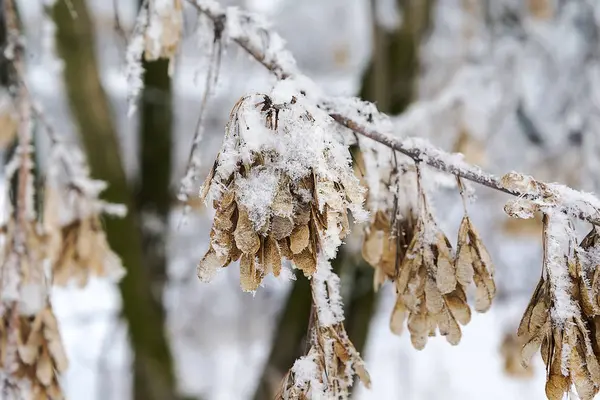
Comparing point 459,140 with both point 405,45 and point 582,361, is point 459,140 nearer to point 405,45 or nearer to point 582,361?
point 405,45

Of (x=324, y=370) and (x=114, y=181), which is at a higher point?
(x=114, y=181)

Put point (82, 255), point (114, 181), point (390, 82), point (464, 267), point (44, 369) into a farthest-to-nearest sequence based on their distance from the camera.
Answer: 1. point (390, 82)
2. point (114, 181)
3. point (82, 255)
4. point (44, 369)
5. point (464, 267)

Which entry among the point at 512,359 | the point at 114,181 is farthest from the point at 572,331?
the point at 512,359

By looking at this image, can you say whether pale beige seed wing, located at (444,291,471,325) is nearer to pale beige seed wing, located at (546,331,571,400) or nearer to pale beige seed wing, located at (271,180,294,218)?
pale beige seed wing, located at (546,331,571,400)

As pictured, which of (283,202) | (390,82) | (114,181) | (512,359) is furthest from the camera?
(512,359)

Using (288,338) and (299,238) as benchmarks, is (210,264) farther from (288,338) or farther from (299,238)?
(288,338)

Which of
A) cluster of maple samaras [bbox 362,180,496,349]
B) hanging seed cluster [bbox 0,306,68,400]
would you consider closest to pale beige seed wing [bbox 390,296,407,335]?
cluster of maple samaras [bbox 362,180,496,349]

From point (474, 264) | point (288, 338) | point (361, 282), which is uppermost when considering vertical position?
point (361, 282)

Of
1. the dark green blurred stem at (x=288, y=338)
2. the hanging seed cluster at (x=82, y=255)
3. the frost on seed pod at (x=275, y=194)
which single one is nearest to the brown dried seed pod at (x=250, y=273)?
the frost on seed pod at (x=275, y=194)
